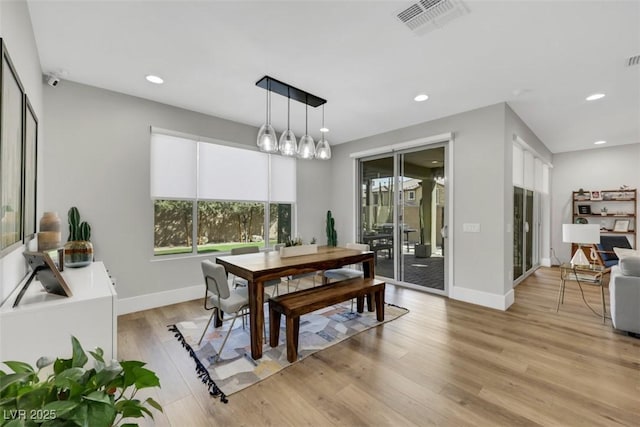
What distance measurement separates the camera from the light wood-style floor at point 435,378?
1.77 meters

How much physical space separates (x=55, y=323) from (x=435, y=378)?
2473 mm

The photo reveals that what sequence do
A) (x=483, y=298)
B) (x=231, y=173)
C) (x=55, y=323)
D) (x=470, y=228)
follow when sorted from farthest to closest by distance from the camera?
(x=231, y=173), (x=470, y=228), (x=483, y=298), (x=55, y=323)

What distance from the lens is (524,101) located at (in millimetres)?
3578

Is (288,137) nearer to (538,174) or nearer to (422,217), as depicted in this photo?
(422,217)

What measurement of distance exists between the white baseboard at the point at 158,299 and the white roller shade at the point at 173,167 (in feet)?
4.32

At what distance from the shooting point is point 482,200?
3.79 metres

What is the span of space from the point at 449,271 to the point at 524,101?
251 centimetres

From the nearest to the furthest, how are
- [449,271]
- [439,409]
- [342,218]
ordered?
[439,409] → [449,271] → [342,218]

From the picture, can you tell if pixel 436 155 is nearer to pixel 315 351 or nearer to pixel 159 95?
pixel 315 351

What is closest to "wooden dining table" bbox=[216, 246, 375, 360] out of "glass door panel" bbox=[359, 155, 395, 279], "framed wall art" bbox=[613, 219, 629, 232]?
"glass door panel" bbox=[359, 155, 395, 279]

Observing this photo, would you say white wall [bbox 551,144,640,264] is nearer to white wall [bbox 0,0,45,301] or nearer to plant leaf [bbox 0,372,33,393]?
plant leaf [bbox 0,372,33,393]

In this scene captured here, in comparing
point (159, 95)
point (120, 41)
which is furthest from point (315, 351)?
point (159, 95)

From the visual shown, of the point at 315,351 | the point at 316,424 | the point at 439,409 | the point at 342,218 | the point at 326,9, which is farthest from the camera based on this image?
the point at 342,218

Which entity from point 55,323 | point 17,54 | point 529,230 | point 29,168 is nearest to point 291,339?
point 55,323
